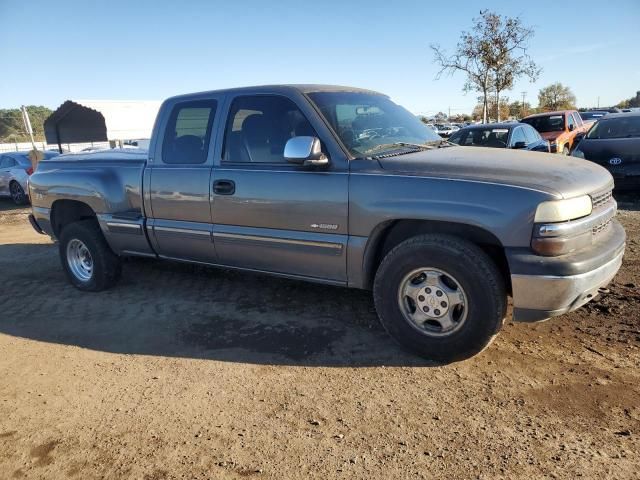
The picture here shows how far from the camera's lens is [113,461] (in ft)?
8.58

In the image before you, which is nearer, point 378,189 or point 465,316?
point 465,316

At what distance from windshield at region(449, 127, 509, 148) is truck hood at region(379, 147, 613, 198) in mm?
6419

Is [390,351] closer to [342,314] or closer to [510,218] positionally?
[342,314]

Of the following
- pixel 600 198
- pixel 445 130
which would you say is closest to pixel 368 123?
pixel 600 198

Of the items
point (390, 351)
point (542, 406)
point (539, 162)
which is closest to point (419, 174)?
point (539, 162)

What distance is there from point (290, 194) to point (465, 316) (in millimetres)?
1587

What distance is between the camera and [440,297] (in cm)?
333

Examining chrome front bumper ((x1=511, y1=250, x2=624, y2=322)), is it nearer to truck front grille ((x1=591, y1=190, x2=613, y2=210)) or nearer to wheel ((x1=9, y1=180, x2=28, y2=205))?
truck front grille ((x1=591, y1=190, x2=613, y2=210))

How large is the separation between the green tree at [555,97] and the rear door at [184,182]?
187ft

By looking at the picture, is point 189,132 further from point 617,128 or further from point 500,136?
point 617,128

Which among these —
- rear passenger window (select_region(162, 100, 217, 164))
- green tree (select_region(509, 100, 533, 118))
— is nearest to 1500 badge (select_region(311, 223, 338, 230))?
rear passenger window (select_region(162, 100, 217, 164))

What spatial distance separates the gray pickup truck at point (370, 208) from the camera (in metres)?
3.04

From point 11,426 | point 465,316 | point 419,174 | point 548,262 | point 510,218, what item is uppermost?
point 419,174

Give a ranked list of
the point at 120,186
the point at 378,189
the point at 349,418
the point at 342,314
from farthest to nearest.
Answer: the point at 120,186 < the point at 342,314 < the point at 378,189 < the point at 349,418
